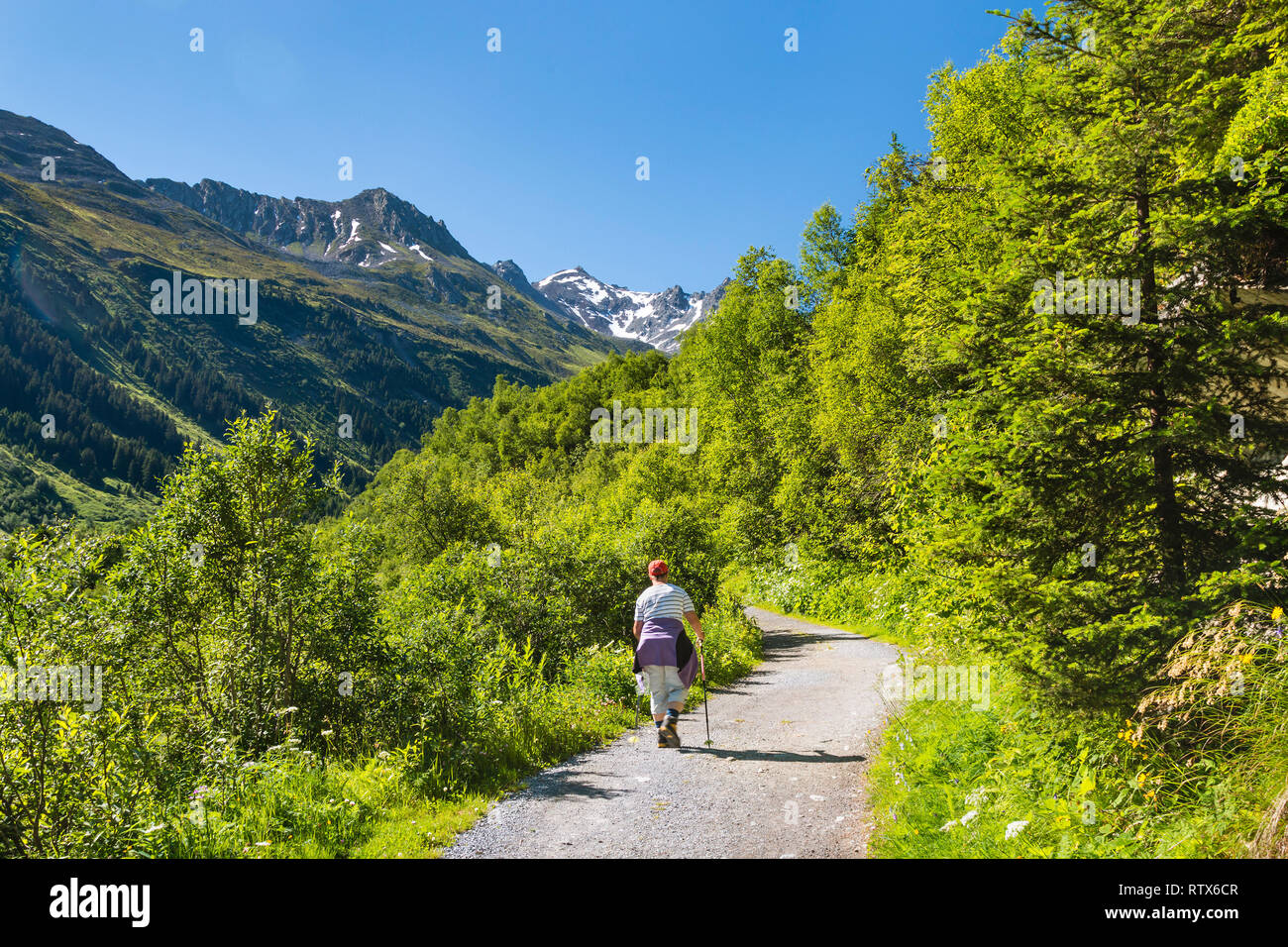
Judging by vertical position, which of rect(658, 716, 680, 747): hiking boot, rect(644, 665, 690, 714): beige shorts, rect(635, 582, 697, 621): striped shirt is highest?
rect(635, 582, 697, 621): striped shirt

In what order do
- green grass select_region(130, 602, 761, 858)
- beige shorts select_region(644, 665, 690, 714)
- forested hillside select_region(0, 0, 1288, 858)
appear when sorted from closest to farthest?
forested hillside select_region(0, 0, 1288, 858) → green grass select_region(130, 602, 761, 858) → beige shorts select_region(644, 665, 690, 714)

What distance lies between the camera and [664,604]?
9.47 m

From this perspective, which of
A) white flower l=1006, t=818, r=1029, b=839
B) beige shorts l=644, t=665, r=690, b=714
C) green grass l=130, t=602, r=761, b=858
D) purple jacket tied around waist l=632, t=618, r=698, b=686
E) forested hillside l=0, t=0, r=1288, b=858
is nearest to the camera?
white flower l=1006, t=818, r=1029, b=839

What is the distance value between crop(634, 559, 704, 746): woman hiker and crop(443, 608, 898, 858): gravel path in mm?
518

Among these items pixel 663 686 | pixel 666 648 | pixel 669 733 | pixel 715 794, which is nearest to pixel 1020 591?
→ pixel 715 794

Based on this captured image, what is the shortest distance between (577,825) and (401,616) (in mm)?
7871

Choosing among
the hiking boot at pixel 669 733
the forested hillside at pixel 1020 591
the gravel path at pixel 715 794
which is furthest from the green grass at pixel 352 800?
the hiking boot at pixel 669 733

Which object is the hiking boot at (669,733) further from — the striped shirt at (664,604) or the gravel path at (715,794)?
the striped shirt at (664,604)

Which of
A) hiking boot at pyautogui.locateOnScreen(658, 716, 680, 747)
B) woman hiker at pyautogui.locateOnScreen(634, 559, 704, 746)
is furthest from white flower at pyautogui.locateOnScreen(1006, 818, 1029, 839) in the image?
hiking boot at pyautogui.locateOnScreen(658, 716, 680, 747)

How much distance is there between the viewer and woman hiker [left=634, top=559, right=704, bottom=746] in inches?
365

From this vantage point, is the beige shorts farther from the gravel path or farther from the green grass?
the green grass

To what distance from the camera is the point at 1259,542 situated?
18.9 ft

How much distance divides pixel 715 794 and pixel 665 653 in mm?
2122
